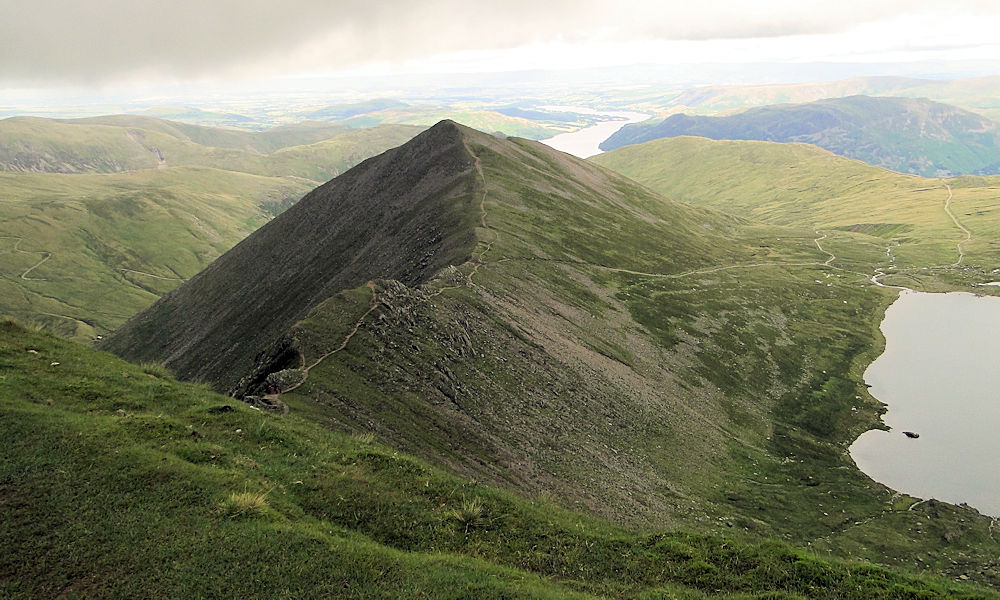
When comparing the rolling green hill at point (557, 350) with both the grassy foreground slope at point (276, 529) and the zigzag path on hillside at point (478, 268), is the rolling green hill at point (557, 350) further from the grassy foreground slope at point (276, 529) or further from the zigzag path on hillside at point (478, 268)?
the grassy foreground slope at point (276, 529)

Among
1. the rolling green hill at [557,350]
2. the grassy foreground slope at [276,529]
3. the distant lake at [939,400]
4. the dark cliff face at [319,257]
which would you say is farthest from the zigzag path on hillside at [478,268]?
the distant lake at [939,400]

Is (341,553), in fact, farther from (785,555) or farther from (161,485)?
(785,555)

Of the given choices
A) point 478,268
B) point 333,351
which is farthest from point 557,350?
point 333,351

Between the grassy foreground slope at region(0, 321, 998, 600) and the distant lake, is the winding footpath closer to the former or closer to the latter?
the grassy foreground slope at region(0, 321, 998, 600)

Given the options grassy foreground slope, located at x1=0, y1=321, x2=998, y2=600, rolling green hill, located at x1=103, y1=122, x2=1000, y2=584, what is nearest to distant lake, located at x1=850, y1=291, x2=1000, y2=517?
rolling green hill, located at x1=103, y1=122, x2=1000, y2=584

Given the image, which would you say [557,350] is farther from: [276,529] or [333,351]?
[276,529]

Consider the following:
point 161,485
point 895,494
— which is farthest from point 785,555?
point 895,494
